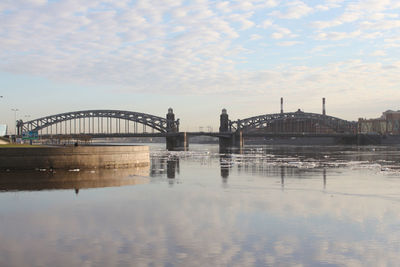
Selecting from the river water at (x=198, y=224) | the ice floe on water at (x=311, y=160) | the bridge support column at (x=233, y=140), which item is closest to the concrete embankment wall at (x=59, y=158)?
the river water at (x=198, y=224)

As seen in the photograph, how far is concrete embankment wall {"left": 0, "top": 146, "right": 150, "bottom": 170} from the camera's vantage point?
4377 centimetres

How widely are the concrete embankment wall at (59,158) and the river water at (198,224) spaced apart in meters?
8.06

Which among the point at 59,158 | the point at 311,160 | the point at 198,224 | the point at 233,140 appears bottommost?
the point at 198,224

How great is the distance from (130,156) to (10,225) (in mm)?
31273

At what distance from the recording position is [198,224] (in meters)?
20.8

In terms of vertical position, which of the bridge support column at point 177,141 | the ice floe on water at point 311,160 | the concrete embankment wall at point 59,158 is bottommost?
the ice floe on water at point 311,160

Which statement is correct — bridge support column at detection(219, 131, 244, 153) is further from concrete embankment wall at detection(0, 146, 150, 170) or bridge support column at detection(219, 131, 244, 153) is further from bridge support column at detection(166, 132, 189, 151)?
concrete embankment wall at detection(0, 146, 150, 170)

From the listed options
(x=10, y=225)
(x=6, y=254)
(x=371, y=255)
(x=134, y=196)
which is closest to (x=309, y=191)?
(x=134, y=196)

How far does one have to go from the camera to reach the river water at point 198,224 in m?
15.8

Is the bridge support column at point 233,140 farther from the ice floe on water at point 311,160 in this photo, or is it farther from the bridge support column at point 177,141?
the ice floe on water at point 311,160

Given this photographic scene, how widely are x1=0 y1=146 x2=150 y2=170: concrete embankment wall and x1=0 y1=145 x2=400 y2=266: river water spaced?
806 cm

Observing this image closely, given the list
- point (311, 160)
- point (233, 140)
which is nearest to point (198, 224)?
point (311, 160)

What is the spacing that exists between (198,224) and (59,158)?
27.1 metres

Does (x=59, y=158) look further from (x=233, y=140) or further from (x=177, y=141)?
(x=233, y=140)
